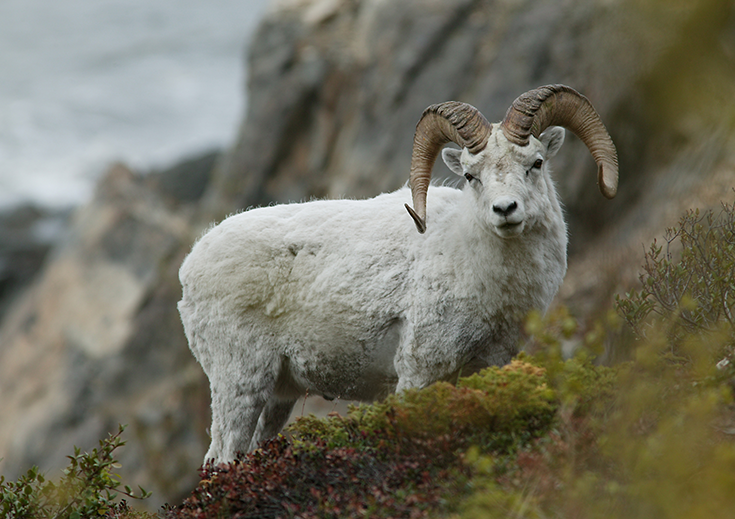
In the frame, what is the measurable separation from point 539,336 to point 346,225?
3.14m

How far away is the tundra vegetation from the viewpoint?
3.54 m

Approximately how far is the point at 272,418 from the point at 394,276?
2.04 m

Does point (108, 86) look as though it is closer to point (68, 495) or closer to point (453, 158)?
point (453, 158)

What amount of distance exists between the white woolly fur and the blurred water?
101 ft

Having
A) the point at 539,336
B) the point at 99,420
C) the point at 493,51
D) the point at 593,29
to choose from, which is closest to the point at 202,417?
the point at 99,420

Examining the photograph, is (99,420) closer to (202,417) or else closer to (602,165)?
(202,417)

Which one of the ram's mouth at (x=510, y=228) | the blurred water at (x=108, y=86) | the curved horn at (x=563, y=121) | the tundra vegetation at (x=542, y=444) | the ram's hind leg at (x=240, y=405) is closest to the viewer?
the tundra vegetation at (x=542, y=444)

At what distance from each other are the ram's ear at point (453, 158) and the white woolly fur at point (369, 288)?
0.05 feet

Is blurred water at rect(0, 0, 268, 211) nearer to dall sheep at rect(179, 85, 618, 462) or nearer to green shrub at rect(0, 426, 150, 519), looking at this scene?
dall sheep at rect(179, 85, 618, 462)

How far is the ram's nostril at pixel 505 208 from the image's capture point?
214 inches

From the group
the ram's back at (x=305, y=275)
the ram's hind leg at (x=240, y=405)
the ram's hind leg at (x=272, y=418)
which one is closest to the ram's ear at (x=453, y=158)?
the ram's back at (x=305, y=275)

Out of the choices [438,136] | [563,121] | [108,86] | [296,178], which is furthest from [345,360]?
[108,86]

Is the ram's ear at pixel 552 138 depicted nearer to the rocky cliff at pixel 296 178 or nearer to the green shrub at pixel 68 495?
the green shrub at pixel 68 495

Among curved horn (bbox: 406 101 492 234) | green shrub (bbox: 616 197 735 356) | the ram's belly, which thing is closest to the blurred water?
the ram's belly
